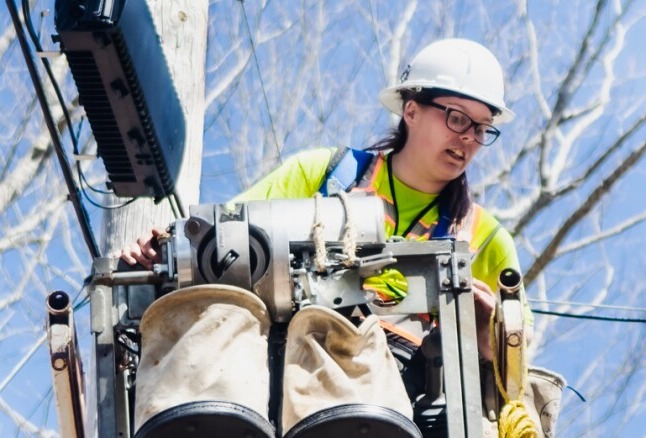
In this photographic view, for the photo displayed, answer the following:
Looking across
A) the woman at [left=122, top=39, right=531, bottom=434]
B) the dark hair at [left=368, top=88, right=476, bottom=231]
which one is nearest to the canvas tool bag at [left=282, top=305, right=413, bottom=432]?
the woman at [left=122, top=39, right=531, bottom=434]

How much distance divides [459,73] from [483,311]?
136cm

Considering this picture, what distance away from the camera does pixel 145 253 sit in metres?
4.83

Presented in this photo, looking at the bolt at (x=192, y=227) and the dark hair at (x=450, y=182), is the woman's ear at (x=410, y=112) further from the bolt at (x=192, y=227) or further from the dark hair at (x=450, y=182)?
the bolt at (x=192, y=227)

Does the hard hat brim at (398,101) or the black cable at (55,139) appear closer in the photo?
the black cable at (55,139)

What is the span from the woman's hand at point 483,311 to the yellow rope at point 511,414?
4cm

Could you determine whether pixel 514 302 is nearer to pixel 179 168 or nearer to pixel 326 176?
pixel 326 176

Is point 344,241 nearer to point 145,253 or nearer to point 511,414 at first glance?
point 145,253

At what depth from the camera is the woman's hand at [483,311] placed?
193 inches

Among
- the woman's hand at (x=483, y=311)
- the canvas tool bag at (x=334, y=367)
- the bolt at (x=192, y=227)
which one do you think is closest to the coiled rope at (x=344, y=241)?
the canvas tool bag at (x=334, y=367)

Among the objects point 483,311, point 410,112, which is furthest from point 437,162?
point 483,311

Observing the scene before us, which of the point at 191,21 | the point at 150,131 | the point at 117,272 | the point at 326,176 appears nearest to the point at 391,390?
the point at 117,272

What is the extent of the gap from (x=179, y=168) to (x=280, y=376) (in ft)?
6.58

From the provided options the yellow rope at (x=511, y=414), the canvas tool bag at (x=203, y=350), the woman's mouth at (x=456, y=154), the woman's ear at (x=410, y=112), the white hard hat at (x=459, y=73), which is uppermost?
the white hard hat at (x=459, y=73)

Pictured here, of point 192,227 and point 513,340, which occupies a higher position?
point 192,227
